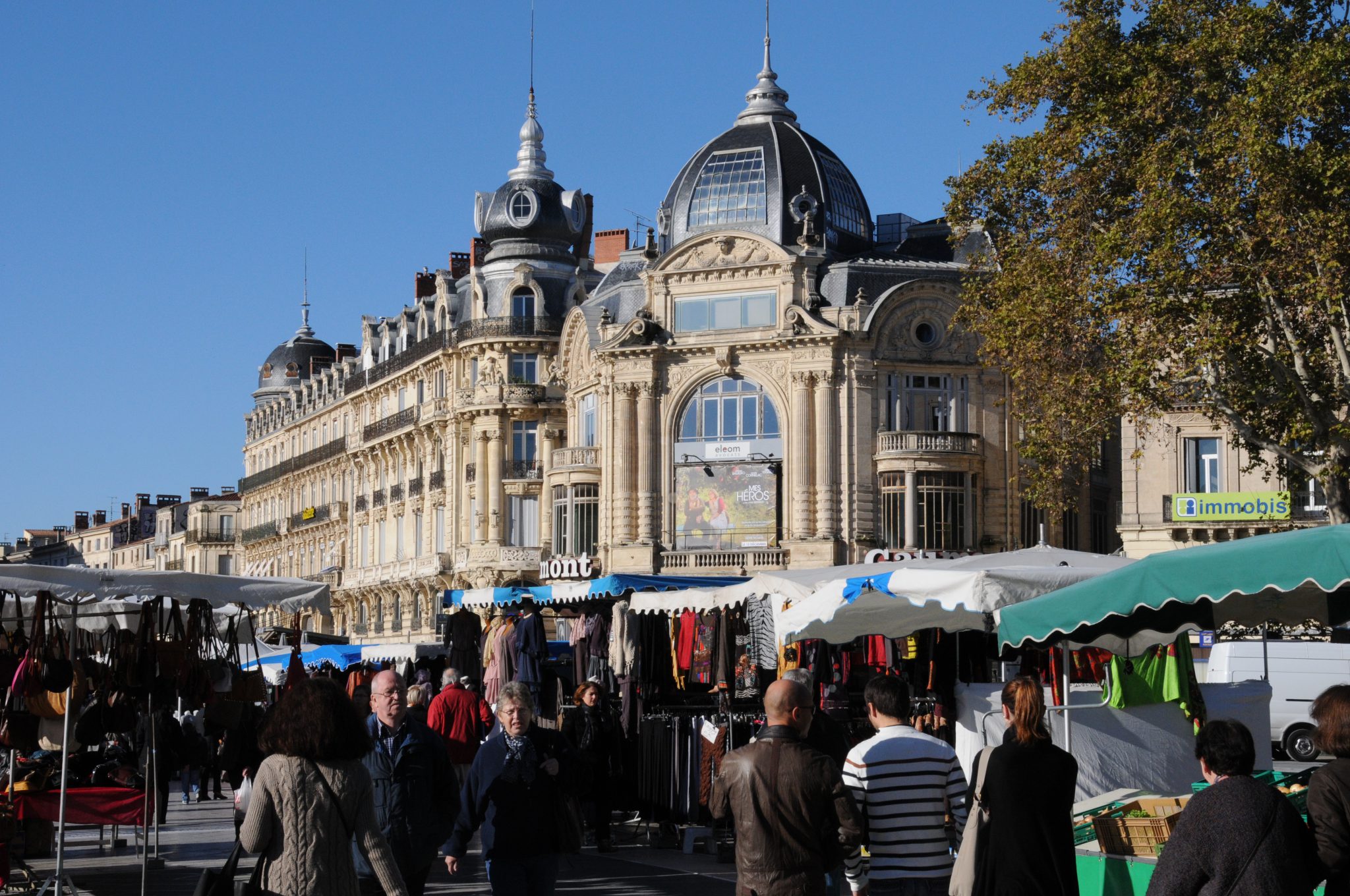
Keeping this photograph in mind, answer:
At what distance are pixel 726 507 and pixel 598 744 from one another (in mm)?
28386

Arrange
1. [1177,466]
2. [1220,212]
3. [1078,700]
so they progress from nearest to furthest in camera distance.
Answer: [1078,700]
[1220,212]
[1177,466]

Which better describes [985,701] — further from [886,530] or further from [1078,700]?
[886,530]

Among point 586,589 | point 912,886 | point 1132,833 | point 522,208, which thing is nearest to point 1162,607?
point 1132,833

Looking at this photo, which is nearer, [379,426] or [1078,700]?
[1078,700]

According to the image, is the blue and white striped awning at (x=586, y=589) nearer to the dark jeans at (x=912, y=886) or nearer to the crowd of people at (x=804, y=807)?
the crowd of people at (x=804, y=807)

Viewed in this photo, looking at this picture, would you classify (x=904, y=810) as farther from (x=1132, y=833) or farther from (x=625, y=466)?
(x=625, y=466)

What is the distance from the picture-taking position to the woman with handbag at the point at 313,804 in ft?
22.0

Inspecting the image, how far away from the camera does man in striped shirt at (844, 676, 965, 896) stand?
25.0 feet

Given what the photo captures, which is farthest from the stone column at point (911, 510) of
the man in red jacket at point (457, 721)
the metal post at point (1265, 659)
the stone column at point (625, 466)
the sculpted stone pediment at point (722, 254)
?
the man in red jacket at point (457, 721)

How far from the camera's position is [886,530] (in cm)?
4456

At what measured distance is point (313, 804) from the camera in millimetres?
6730

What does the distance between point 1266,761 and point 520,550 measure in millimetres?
41337

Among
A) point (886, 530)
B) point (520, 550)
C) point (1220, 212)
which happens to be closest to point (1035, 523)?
point (886, 530)

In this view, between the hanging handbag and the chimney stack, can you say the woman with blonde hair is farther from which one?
the chimney stack
